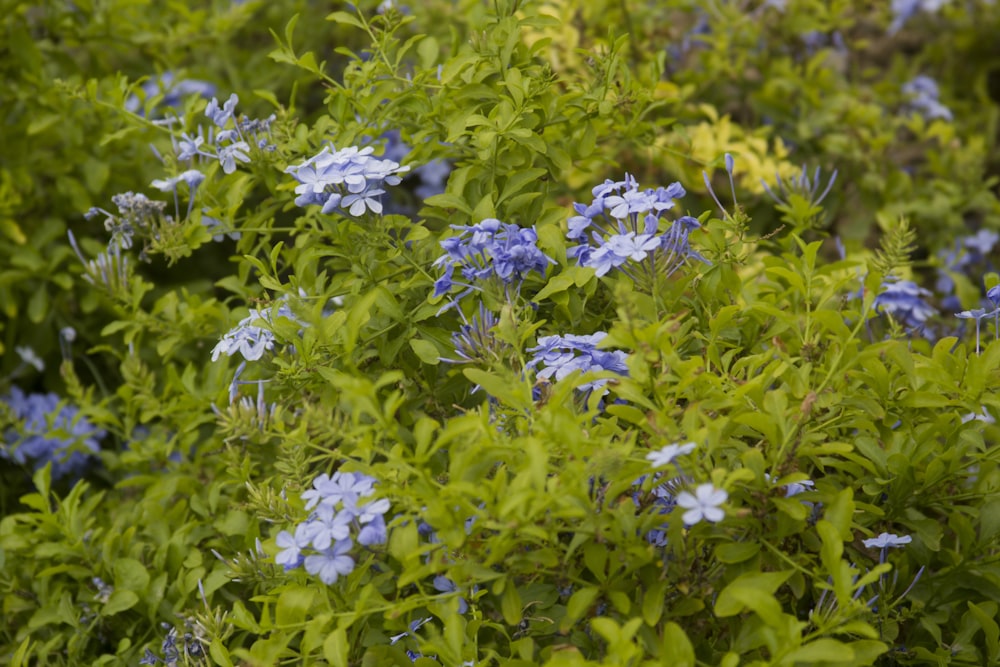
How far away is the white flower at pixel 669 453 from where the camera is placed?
117 centimetres

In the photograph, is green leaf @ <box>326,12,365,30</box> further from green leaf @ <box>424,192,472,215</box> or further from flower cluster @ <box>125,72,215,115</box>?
flower cluster @ <box>125,72,215,115</box>

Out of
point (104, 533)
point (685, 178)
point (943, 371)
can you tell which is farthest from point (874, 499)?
point (104, 533)

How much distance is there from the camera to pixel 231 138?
5.72 feet

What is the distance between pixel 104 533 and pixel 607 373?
1.22m

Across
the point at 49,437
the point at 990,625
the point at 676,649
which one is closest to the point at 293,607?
the point at 676,649

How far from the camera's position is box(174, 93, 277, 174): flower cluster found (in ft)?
5.71

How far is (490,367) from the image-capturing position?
4.63 ft

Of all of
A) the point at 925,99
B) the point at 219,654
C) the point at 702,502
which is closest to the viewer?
the point at 702,502

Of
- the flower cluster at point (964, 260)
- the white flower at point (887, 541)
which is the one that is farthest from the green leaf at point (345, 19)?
the flower cluster at point (964, 260)

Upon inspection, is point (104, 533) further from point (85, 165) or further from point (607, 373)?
point (607, 373)

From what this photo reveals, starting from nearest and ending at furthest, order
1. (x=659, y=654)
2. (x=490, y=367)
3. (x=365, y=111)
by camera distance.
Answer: (x=659, y=654)
(x=490, y=367)
(x=365, y=111)

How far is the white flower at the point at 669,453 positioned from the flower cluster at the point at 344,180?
584 millimetres

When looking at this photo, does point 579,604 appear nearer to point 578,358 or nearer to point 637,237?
point 578,358

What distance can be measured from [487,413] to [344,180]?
45 centimetres
